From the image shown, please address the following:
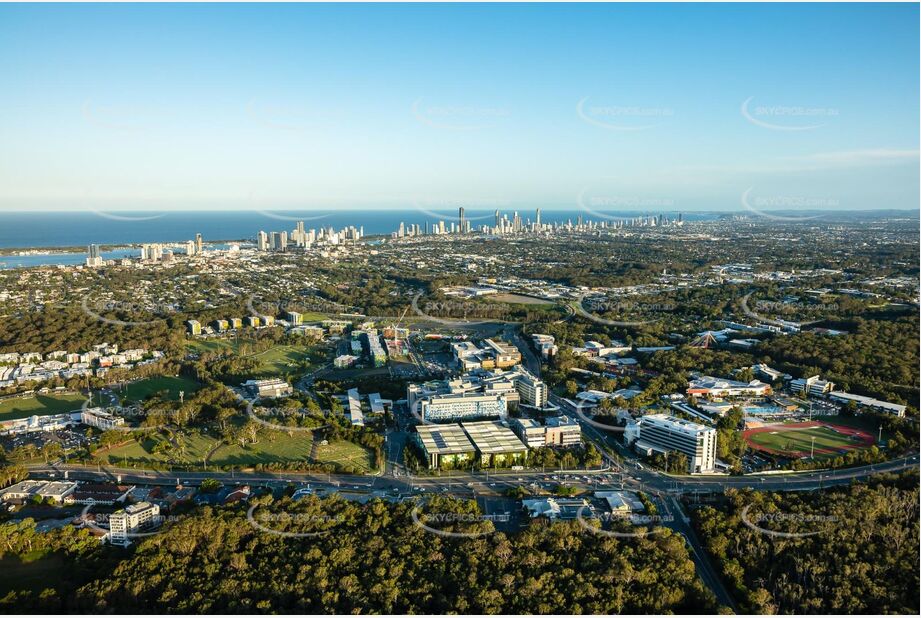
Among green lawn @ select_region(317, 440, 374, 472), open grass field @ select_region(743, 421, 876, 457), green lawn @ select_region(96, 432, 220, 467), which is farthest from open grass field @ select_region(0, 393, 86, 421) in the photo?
open grass field @ select_region(743, 421, 876, 457)

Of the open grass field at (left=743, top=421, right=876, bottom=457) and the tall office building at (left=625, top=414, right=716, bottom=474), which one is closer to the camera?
the tall office building at (left=625, top=414, right=716, bottom=474)

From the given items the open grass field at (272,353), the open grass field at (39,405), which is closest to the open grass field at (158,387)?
the open grass field at (39,405)

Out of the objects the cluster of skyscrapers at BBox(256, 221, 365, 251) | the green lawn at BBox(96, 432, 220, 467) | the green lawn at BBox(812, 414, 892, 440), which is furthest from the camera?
the cluster of skyscrapers at BBox(256, 221, 365, 251)

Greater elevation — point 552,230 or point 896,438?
point 552,230

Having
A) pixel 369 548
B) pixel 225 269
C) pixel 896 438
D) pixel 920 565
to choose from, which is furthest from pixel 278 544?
pixel 225 269

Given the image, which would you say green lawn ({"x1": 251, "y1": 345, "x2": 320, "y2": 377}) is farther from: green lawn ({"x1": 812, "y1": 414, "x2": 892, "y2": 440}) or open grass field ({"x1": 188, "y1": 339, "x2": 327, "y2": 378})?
green lawn ({"x1": 812, "y1": 414, "x2": 892, "y2": 440})

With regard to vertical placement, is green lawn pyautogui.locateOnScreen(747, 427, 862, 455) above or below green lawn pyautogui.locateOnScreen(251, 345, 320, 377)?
below

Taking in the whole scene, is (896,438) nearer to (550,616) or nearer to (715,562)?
(715,562)

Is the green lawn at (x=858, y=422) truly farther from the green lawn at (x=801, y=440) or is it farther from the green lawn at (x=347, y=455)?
the green lawn at (x=347, y=455)
